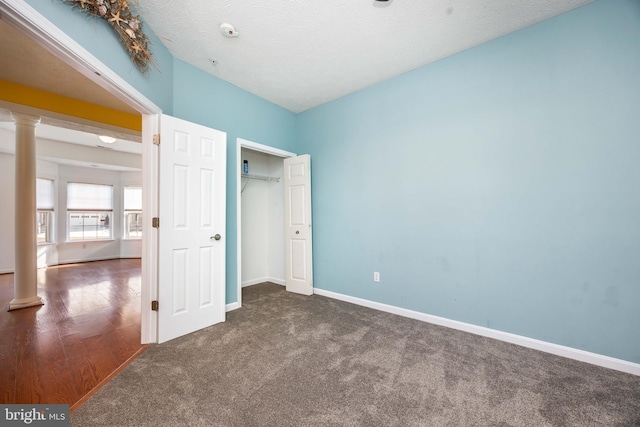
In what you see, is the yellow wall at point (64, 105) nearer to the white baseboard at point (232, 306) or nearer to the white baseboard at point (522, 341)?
the white baseboard at point (232, 306)

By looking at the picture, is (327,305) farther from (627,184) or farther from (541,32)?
(541,32)

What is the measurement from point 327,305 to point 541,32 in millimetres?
3612

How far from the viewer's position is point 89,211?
22.8 ft

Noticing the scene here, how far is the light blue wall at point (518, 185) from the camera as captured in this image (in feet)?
6.22

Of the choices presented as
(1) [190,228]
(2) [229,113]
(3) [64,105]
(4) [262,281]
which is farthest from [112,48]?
(4) [262,281]

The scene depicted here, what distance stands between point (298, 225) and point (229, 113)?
1857 millimetres

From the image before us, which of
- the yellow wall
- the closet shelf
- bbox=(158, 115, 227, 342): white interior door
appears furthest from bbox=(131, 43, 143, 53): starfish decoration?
the yellow wall

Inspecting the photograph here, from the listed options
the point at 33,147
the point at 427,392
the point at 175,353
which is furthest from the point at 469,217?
the point at 33,147

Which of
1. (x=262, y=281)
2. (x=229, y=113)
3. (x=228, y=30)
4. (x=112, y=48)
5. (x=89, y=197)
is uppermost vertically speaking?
(x=228, y=30)

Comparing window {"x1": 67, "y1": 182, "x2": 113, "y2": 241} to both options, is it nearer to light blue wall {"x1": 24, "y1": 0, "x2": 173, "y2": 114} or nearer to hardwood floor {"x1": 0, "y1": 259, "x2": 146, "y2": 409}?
hardwood floor {"x1": 0, "y1": 259, "x2": 146, "y2": 409}

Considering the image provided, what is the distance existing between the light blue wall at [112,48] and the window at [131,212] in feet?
21.1

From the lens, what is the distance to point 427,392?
1.64 metres

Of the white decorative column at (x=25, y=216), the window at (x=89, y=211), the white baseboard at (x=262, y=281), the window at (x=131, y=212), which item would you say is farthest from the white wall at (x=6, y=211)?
the white baseboard at (x=262, y=281)

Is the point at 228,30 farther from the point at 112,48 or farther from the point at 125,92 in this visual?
the point at 125,92
